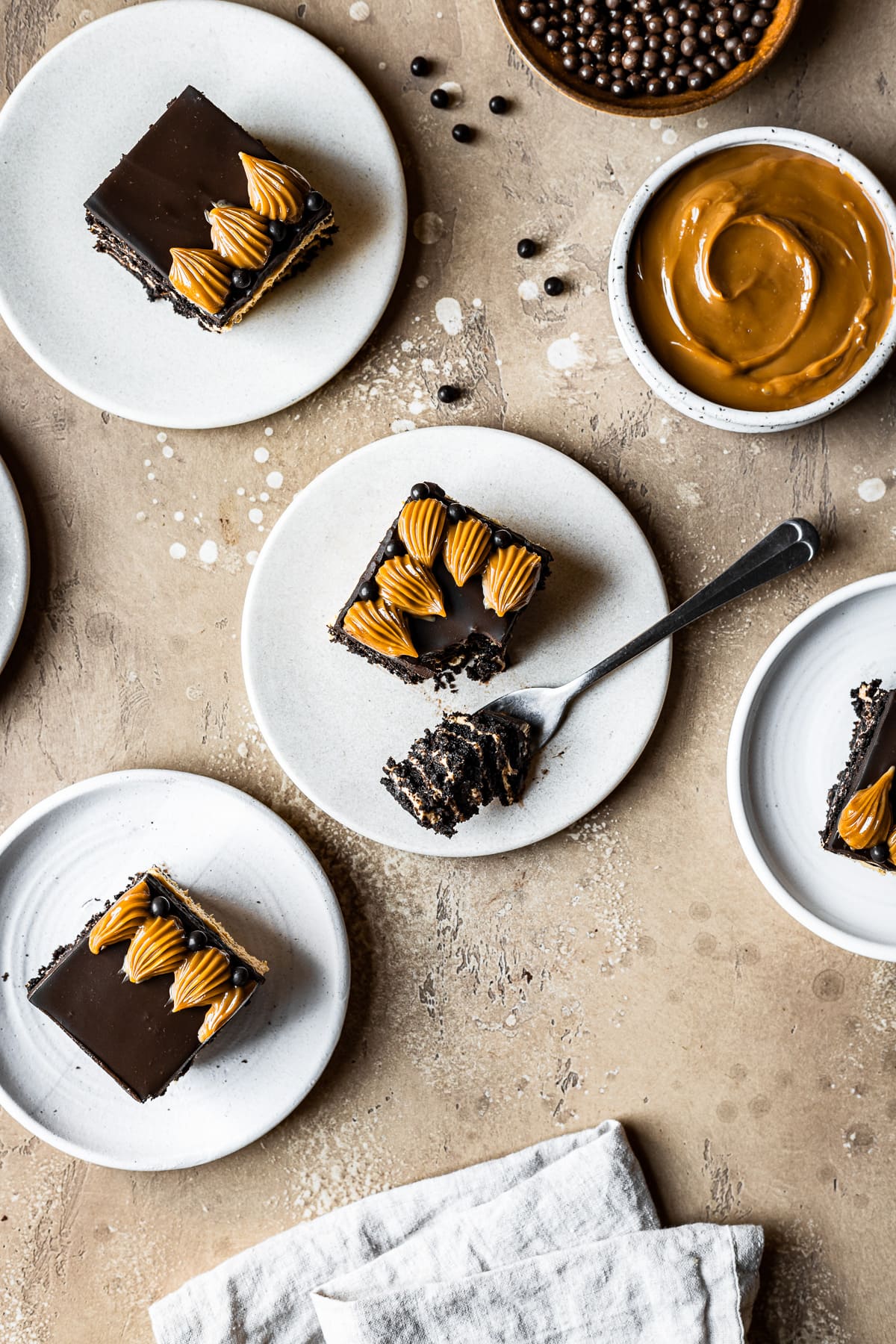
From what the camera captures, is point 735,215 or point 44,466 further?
point 44,466

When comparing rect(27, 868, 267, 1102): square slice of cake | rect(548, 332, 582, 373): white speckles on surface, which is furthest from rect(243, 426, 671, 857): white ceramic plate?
rect(27, 868, 267, 1102): square slice of cake

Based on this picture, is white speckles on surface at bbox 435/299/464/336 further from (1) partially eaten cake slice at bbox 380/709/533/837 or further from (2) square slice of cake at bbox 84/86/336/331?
(1) partially eaten cake slice at bbox 380/709/533/837

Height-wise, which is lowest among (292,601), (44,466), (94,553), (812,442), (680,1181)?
(680,1181)

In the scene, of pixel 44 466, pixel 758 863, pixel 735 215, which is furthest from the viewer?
pixel 44 466

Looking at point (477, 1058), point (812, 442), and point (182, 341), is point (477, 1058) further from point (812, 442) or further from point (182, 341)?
point (182, 341)

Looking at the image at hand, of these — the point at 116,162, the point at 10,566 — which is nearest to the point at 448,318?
the point at 116,162

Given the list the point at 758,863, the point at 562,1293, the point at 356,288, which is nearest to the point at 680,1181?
the point at 562,1293
